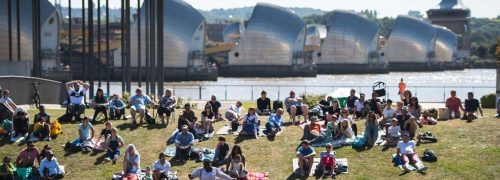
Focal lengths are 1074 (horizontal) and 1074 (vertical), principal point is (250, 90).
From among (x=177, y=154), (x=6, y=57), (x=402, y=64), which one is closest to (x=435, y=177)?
(x=177, y=154)

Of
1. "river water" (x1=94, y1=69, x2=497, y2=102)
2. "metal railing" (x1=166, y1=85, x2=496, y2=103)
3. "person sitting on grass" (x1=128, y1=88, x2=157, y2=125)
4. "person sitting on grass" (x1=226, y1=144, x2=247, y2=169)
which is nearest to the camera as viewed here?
Result: "person sitting on grass" (x1=226, y1=144, x2=247, y2=169)

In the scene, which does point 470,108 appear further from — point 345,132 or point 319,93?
point 319,93

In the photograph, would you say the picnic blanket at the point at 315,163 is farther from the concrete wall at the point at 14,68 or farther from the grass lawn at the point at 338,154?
the concrete wall at the point at 14,68

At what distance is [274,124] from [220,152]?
3072 mm

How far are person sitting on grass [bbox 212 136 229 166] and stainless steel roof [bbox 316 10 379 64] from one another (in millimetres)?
129469

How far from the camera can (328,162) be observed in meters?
21.2

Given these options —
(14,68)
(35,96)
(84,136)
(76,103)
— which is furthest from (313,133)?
(14,68)

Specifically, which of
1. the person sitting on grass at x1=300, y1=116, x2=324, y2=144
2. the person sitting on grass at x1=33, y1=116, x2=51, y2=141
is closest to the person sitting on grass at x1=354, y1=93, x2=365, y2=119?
the person sitting on grass at x1=300, y1=116, x2=324, y2=144

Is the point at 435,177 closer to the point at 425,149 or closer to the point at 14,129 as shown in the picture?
the point at 425,149

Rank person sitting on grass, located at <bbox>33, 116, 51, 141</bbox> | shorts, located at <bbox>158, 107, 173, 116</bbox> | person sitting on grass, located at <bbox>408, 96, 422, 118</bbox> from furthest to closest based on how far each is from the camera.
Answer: shorts, located at <bbox>158, 107, 173, 116</bbox>, person sitting on grass, located at <bbox>408, 96, 422, 118</bbox>, person sitting on grass, located at <bbox>33, 116, 51, 141</bbox>

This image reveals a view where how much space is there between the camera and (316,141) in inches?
925

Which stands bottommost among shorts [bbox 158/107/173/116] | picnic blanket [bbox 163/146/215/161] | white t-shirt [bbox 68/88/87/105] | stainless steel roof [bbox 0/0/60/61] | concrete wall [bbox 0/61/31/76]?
picnic blanket [bbox 163/146/215/161]

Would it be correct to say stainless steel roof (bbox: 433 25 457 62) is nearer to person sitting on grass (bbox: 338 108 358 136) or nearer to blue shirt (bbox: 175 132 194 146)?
person sitting on grass (bbox: 338 108 358 136)

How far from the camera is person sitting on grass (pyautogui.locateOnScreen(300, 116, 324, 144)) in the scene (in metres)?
23.5
